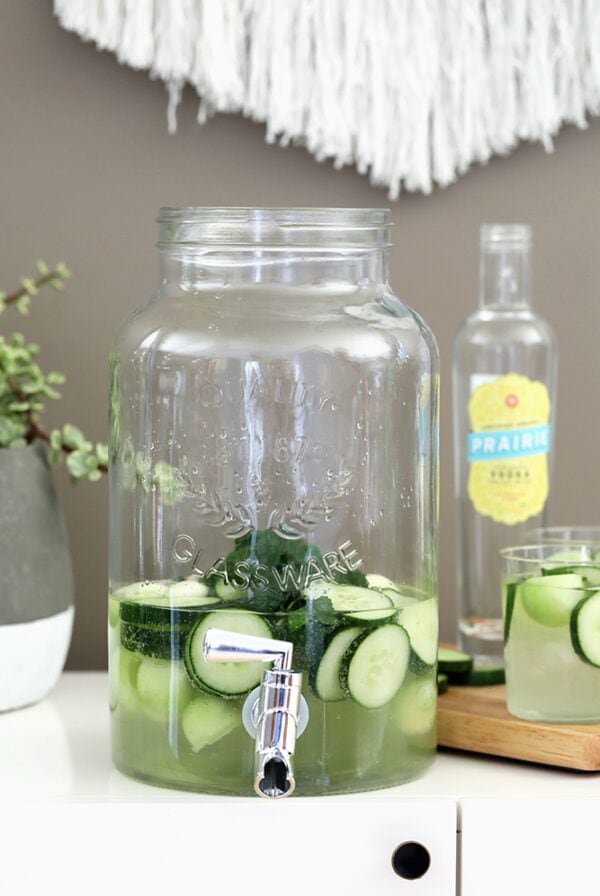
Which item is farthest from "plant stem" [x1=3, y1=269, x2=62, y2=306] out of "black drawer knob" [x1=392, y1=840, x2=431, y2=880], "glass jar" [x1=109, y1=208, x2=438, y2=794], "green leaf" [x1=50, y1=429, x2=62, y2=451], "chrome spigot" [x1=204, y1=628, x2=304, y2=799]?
"black drawer knob" [x1=392, y1=840, x2=431, y2=880]

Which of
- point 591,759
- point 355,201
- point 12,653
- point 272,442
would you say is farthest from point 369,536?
point 355,201

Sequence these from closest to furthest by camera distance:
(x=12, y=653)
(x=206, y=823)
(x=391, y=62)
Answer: (x=206, y=823) → (x=12, y=653) → (x=391, y=62)

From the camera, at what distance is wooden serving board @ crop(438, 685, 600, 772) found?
0.86 m

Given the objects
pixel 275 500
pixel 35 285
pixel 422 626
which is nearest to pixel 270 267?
pixel 275 500

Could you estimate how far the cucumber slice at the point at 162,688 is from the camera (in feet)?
2.71

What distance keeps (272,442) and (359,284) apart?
0.13 meters

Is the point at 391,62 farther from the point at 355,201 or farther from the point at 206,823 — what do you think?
the point at 206,823

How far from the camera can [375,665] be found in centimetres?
82

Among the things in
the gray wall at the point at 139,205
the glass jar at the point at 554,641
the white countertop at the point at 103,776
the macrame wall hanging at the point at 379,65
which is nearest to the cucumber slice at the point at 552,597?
the glass jar at the point at 554,641

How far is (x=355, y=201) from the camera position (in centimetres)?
125

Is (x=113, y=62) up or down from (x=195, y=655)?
up

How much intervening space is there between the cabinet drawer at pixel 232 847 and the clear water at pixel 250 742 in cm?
2

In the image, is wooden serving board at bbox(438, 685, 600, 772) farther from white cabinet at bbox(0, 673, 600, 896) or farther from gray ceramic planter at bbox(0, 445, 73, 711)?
gray ceramic planter at bbox(0, 445, 73, 711)

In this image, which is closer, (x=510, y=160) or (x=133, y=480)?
(x=133, y=480)
